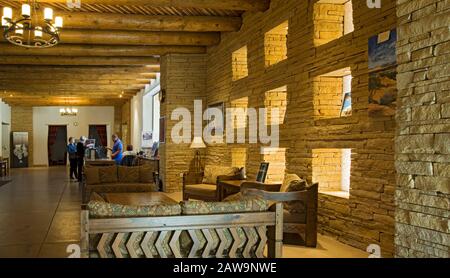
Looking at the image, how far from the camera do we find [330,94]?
5316 millimetres

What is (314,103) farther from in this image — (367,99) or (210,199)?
(210,199)

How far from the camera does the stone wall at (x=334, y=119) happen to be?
4.18 metres

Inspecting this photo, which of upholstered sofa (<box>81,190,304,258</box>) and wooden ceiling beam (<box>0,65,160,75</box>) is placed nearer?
upholstered sofa (<box>81,190,304,258</box>)

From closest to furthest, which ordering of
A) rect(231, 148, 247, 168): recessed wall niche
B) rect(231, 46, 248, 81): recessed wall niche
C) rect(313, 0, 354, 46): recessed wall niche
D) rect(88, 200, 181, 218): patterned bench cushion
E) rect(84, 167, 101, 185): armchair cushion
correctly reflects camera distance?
rect(88, 200, 181, 218): patterned bench cushion → rect(313, 0, 354, 46): recessed wall niche → rect(84, 167, 101, 185): armchair cushion → rect(231, 148, 247, 168): recessed wall niche → rect(231, 46, 248, 81): recessed wall niche

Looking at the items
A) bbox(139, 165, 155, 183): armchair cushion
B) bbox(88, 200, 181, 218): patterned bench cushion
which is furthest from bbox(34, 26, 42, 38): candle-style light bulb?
bbox(88, 200, 181, 218): patterned bench cushion

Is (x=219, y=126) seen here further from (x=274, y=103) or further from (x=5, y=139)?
(x=5, y=139)

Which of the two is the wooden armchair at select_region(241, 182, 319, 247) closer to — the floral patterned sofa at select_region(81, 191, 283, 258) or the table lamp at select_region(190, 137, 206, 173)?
the floral patterned sofa at select_region(81, 191, 283, 258)

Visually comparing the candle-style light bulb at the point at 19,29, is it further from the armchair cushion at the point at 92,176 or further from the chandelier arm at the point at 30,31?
the armchair cushion at the point at 92,176

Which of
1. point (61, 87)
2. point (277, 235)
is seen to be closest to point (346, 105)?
point (277, 235)

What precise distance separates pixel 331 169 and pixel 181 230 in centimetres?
295

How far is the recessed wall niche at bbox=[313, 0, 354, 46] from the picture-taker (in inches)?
206

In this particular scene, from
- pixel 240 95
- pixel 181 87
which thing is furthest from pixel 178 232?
pixel 181 87

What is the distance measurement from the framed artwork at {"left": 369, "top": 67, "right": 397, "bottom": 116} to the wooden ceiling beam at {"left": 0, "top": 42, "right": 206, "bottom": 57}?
19.2 feet
